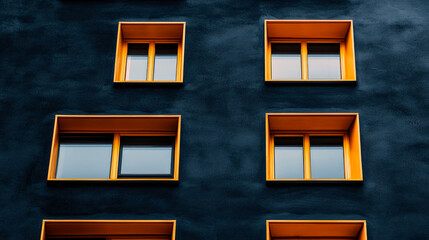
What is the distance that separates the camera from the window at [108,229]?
16.5 metres

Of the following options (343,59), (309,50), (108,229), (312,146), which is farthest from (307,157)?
(108,229)

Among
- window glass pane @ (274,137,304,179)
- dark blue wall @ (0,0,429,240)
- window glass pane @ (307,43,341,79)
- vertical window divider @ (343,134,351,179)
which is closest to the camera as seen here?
dark blue wall @ (0,0,429,240)

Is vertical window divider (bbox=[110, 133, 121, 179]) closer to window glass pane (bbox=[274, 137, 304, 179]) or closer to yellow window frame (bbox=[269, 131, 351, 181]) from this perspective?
yellow window frame (bbox=[269, 131, 351, 181])

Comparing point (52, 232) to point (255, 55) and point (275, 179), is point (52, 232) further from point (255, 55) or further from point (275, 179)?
point (255, 55)

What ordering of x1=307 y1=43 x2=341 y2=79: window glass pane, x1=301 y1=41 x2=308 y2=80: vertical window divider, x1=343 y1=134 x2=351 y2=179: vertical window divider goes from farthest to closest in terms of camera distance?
1. x1=307 y1=43 x2=341 y2=79: window glass pane
2. x1=301 y1=41 x2=308 y2=80: vertical window divider
3. x1=343 y1=134 x2=351 y2=179: vertical window divider

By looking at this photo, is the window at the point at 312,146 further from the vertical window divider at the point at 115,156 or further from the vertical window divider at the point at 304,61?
the vertical window divider at the point at 115,156

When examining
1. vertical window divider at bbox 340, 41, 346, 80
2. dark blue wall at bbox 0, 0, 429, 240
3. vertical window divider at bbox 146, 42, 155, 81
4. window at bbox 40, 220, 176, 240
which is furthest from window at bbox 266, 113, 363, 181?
vertical window divider at bbox 146, 42, 155, 81

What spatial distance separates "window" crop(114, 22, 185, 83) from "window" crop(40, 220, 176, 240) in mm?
4786

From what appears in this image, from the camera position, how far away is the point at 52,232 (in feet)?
55.4

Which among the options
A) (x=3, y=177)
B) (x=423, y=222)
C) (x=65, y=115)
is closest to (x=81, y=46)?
(x=65, y=115)

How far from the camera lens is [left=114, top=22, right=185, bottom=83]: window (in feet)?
64.5

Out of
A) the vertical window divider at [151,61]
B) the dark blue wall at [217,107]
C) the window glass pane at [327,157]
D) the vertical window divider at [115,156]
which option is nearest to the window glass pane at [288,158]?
the window glass pane at [327,157]

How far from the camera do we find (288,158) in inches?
722

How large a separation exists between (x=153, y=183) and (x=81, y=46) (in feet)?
17.0
